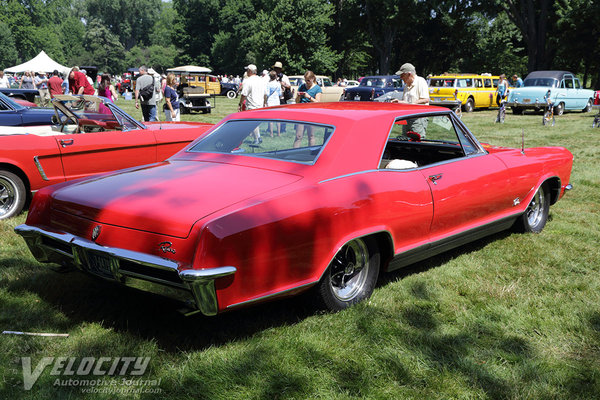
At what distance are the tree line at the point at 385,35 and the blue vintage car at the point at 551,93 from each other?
12.5m

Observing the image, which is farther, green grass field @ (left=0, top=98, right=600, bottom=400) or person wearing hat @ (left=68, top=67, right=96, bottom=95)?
person wearing hat @ (left=68, top=67, right=96, bottom=95)

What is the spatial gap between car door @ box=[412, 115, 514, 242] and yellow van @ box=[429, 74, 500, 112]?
59.2 feet

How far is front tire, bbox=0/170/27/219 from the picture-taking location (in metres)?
5.64

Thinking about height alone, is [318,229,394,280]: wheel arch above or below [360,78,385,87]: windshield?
below

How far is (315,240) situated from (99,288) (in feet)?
5.69

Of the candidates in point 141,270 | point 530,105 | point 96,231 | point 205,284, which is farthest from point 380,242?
point 530,105

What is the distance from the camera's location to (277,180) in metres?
3.21

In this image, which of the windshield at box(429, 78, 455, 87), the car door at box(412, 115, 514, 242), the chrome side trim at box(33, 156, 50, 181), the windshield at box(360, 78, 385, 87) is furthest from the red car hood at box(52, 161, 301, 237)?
the windshield at box(360, 78, 385, 87)

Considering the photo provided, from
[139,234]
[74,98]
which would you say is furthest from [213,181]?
[74,98]

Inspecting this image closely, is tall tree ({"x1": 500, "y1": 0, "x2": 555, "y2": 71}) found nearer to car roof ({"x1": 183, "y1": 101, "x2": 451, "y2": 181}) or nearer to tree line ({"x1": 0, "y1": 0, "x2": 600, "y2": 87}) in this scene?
tree line ({"x1": 0, "y1": 0, "x2": 600, "y2": 87})

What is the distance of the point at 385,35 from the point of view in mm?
45719

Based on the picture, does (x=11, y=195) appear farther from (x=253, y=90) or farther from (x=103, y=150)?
(x=253, y=90)

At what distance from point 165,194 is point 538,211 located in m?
3.99

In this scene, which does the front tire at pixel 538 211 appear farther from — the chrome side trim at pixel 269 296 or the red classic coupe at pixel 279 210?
the chrome side trim at pixel 269 296
